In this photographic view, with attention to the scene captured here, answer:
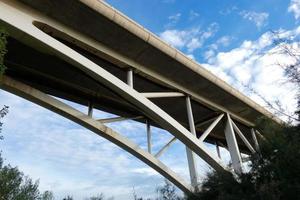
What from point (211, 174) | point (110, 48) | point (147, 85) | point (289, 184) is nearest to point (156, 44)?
point (110, 48)

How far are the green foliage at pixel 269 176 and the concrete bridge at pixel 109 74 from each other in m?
0.75

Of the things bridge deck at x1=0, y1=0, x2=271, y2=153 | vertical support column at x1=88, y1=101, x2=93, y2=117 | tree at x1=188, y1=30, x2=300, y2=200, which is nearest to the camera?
tree at x1=188, y1=30, x2=300, y2=200

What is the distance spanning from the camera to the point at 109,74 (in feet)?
37.8

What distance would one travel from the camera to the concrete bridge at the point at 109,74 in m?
10.7

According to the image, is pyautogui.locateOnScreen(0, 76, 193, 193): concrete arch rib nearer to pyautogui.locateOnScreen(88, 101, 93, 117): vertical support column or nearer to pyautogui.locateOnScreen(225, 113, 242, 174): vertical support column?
pyautogui.locateOnScreen(88, 101, 93, 117): vertical support column

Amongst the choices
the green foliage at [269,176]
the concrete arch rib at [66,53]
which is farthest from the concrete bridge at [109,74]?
the green foliage at [269,176]

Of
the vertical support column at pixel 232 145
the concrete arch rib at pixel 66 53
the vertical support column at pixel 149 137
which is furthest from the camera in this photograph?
the vertical support column at pixel 232 145

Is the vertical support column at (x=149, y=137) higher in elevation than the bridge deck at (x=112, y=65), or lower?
lower

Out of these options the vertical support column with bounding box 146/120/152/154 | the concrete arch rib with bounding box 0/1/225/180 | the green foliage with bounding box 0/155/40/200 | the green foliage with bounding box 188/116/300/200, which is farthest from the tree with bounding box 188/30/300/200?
the green foliage with bounding box 0/155/40/200

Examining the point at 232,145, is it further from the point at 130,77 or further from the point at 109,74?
the point at 109,74

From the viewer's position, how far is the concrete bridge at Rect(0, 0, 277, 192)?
10.7m

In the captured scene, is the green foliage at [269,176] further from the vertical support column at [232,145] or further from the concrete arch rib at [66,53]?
the vertical support column at [232,145]

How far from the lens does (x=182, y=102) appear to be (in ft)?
56.5

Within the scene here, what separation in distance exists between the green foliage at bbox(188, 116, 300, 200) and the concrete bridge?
75 centimetres
